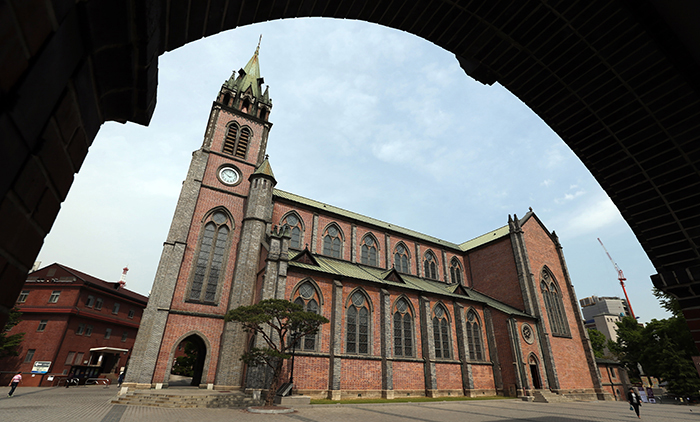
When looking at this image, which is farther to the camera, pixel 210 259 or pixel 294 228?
pixel 294 228

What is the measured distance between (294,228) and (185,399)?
553 inches

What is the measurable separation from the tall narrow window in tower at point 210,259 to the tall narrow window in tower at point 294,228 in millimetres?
4771

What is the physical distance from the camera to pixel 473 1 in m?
2.91

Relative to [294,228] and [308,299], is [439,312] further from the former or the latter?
[294,228]

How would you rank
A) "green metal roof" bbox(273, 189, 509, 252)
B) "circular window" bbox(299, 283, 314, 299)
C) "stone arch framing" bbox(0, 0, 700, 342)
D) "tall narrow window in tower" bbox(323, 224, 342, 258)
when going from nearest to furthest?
"stone arch framing" bbox(0, 0, 700, 342)
"circular window" bbox(299, 283, 314, 299)
"tall narrow window in tower" bbox(323, 224, 342, 258)
"green metal roof" bbox(273, 189, 509, 252)

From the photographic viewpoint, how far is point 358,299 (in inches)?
898

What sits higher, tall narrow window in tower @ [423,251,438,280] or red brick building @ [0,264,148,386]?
tall narrow window in tower @ [423,251,438,280]

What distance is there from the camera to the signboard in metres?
26.3

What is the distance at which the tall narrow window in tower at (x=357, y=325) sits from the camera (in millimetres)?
21438

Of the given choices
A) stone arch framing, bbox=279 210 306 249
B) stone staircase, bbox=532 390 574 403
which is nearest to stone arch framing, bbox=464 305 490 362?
stone staircase, bbox=532 390 574 403

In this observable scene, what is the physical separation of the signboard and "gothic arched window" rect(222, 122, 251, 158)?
22.6 meters

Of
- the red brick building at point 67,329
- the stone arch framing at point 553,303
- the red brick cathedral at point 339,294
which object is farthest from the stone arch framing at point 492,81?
the red brick building at point 67,329

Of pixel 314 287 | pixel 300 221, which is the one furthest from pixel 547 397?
pixel 300 221

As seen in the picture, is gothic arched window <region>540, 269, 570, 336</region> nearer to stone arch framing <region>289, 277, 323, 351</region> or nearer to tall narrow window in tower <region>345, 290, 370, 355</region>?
tall narrow window in tower <region>345, 290, 370, 355</region>
